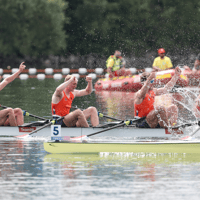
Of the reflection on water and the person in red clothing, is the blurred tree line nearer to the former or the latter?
the person in red clothing

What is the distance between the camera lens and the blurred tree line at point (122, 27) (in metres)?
43.6

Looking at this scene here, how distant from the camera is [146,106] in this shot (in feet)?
39.4

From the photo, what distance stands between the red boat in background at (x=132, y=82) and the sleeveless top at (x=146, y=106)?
11764 mm

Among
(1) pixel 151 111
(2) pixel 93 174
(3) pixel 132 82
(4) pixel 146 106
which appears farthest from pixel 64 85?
(3) pixel 132 82

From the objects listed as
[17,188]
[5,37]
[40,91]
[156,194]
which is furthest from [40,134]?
[5,37]

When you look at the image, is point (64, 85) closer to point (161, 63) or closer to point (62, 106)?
point (62, 106)

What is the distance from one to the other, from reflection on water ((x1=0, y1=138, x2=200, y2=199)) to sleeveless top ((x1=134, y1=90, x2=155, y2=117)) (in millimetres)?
1335

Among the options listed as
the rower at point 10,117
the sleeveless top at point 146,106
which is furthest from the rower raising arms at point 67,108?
the sleeveless top at point 146,106

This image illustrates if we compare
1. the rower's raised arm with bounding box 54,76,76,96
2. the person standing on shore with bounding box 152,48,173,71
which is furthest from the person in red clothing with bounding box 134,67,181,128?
the person standing on shore with bounding box 152,48,173,71

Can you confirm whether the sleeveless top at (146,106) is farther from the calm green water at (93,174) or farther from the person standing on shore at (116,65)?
the person standing on shore at (116,65)

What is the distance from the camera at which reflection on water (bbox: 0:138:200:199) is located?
802 cm

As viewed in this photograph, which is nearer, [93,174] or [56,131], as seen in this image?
[93,174]

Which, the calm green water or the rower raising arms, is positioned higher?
the rower raising arms

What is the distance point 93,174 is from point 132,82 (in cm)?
1679
